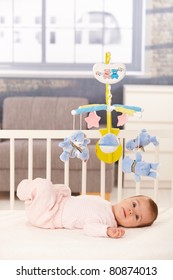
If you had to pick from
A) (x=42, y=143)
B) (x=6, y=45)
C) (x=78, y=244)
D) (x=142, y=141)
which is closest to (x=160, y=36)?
(x=6, y=45)

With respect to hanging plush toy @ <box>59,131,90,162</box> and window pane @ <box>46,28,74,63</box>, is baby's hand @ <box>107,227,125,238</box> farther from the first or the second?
window pane @ <box>46,28,74,63</box>

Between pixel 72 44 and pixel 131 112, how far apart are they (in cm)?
315

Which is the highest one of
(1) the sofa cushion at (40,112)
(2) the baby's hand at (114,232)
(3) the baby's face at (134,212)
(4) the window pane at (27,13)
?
(4) the window pane at (27,13)

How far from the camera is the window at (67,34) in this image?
5.40m

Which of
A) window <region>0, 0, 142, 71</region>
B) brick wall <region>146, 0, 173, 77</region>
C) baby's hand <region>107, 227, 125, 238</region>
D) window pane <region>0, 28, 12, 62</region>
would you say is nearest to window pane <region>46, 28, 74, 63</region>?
window <region>0, 0, 142, 71</region>

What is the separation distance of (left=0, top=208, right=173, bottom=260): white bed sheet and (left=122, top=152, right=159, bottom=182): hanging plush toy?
235 millimetres

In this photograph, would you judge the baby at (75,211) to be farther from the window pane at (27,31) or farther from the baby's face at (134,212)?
the window pane at (27,31)

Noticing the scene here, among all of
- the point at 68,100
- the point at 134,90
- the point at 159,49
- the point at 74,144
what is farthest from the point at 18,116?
the point at 74,144

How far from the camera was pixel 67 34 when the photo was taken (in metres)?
5.46

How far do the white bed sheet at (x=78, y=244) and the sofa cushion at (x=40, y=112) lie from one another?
2.43 m

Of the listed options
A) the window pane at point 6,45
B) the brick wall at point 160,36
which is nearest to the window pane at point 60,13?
the window pane at point 6,45

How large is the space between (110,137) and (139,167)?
183 millimetres

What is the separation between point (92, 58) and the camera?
546cm

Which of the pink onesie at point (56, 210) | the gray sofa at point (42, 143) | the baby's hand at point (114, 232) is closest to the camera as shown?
the baby's hand at point (114, 232)
